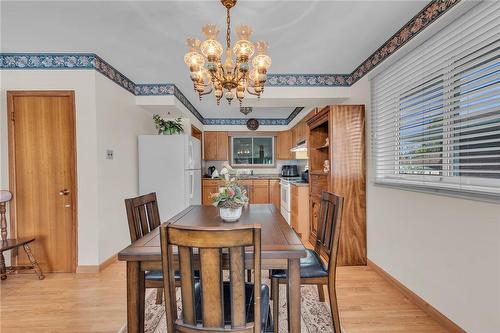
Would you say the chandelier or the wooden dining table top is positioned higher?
the chandelier

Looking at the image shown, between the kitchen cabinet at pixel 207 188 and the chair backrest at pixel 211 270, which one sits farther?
the kitchen cabinet at pixel 207 188

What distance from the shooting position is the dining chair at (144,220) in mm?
1651

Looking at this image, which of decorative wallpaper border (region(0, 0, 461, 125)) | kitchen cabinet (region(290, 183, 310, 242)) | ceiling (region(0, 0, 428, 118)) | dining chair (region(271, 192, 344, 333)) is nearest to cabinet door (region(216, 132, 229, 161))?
decorative wallpaper border (region(0, 0, 461, 125))

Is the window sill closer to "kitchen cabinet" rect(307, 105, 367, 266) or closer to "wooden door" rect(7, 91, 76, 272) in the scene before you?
"kitchen cabinet" rect(307, 105, 367, 266)

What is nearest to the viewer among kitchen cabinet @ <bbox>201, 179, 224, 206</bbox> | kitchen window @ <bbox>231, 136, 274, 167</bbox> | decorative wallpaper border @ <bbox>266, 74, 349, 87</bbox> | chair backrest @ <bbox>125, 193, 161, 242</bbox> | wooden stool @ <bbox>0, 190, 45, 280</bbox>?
chair backrest @ <bbox>125, 193, 161, 242</bbox>

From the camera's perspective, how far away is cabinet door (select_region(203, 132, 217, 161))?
6.12 m

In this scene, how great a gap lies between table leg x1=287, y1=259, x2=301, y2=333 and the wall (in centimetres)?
247

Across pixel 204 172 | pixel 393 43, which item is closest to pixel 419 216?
pixel 393 43

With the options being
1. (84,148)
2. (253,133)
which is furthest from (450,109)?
(253,133)

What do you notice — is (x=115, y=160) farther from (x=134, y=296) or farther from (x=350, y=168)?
(x=350, y=168)

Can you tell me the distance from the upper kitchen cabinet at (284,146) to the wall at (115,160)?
136 inches

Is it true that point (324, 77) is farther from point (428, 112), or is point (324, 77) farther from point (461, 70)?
point (461, 70)

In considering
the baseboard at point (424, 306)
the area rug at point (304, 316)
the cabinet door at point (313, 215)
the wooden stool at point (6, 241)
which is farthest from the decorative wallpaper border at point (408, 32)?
the wooden stool at point (6, 241)

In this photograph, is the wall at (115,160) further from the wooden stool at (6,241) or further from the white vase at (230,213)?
the white vase at (230,213)
